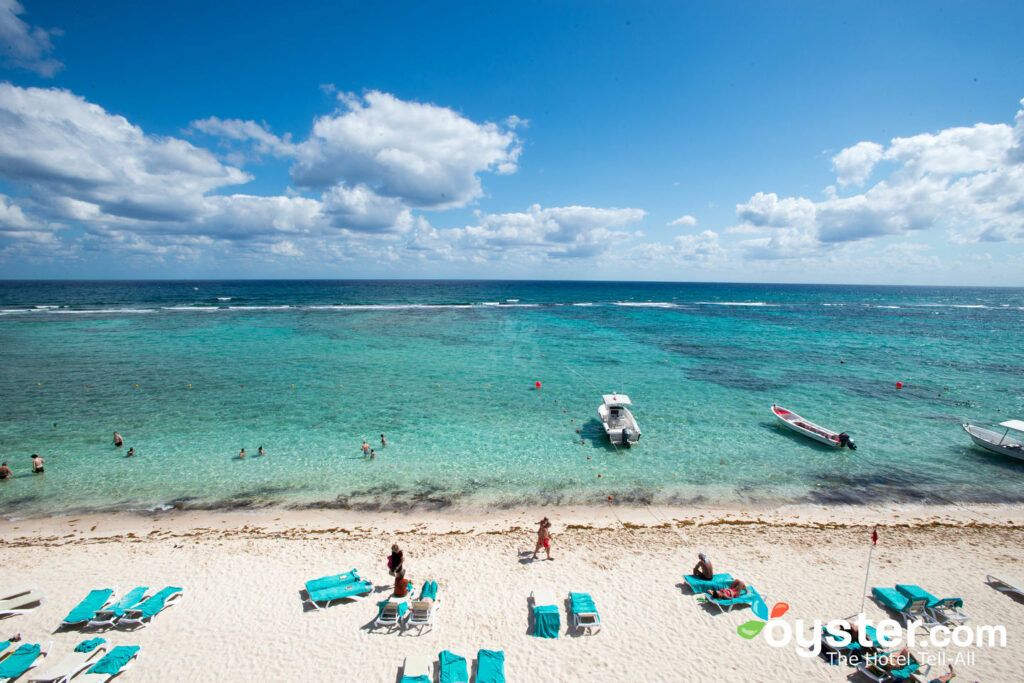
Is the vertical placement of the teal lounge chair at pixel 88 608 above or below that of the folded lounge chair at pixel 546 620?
above

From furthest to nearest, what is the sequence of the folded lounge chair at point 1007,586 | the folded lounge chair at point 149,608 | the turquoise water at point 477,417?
the turquoise water at point 477,417 < the folded lounge chair at point 1007,586 < the folded lounge chair at point 149,608

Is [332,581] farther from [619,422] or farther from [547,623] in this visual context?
[619,422]

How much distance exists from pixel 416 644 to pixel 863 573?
12.4m

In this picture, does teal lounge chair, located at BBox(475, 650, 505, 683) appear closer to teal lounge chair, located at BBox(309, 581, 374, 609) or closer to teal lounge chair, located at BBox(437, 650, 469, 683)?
teal lounge chair, located at BBox(437, 650, 469, 683)

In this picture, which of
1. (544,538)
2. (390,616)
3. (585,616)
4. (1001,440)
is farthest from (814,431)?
(390,616)

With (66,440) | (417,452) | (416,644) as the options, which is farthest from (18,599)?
(66,440)

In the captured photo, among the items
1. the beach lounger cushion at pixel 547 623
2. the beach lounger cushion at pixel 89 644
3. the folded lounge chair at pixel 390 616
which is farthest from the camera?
the folded lounge chair at pixel 390 616

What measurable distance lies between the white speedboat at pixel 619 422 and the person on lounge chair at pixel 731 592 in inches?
431

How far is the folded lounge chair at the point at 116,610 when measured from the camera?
1022cm

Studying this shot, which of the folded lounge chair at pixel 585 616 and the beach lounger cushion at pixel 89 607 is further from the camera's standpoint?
the folded lounge chair at pixel 585 616

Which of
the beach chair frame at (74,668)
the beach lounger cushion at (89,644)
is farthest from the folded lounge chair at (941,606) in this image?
the beach lounger cushion at (89,644)

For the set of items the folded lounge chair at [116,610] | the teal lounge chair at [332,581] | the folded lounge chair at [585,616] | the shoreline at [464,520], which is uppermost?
the folded lounge chair at [116,610]

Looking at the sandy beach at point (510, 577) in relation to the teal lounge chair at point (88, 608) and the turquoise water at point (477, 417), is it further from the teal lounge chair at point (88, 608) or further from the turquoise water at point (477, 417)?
the turquoise water at point (477, 417)

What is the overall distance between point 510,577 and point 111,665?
885cm
